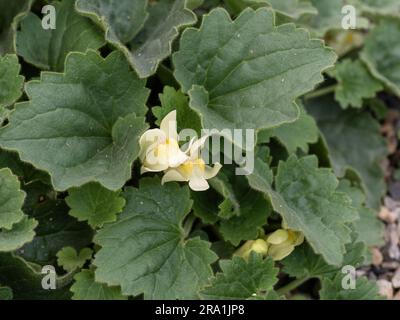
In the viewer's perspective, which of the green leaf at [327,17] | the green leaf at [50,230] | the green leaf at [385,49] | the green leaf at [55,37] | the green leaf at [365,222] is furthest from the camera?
the green leaf at [385,49]

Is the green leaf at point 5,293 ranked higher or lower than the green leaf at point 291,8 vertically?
lower

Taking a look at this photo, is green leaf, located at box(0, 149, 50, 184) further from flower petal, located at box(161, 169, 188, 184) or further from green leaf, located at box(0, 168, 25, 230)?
flower petal, located at box(161, 169, 188, 184)

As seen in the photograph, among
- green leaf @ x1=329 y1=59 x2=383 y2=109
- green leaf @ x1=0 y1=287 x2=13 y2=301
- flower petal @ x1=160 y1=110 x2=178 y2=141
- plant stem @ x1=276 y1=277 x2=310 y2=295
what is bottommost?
plant stem @ x1=276 y1=277 x2=310 y2=295

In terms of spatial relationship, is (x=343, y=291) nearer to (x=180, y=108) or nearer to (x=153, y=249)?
(x=153, y=249)

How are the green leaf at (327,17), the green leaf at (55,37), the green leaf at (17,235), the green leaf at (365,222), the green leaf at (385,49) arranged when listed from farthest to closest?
the green leaf at (385,49) → the green leaf at (327,17) → the green leaf at (365,222) → the green leaf at (55,37) → the green leaf at (17,235)

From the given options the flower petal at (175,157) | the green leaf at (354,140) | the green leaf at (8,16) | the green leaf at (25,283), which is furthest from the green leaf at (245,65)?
the green leaf at (354,140)

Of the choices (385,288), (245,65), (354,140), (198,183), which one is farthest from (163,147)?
(354,140)

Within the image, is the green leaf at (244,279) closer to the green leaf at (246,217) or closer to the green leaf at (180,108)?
the green leaf at (246,217)

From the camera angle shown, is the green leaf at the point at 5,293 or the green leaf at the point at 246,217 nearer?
the green leaf at the point at 5,293

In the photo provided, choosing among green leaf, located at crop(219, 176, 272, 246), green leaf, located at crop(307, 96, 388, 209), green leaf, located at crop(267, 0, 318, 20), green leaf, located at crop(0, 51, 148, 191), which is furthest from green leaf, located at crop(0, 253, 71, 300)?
green leaf, located at crop(307, 96, 388, 209)
